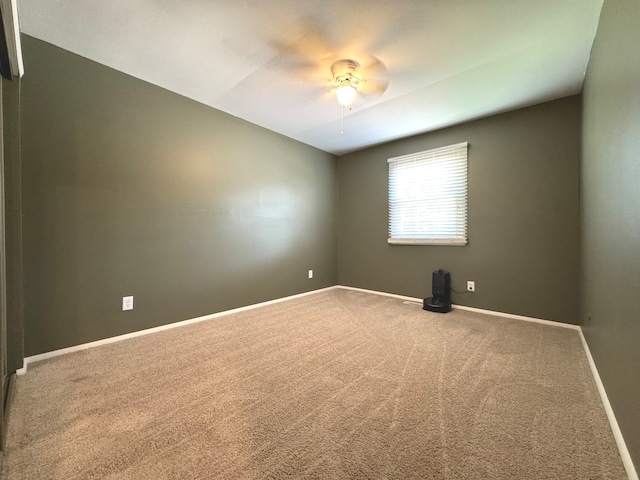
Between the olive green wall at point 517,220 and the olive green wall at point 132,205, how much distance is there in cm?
218

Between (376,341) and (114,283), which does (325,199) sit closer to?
(376,341)

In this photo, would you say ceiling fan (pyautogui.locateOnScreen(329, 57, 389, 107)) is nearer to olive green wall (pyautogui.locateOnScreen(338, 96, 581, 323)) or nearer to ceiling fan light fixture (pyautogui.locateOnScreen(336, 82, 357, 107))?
ceiling fan light fixture (pyautogui.locateOnScreen(336, 82, 357, 107))

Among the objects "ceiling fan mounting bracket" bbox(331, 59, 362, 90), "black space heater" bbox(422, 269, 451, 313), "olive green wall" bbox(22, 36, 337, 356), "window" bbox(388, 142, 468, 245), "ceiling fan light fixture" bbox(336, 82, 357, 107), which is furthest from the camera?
"window" bbox(388, 142, 468, 245)

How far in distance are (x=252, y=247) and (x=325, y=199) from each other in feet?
5.39

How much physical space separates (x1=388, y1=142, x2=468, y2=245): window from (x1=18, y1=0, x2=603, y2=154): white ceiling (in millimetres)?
735

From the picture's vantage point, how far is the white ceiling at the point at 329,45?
1618 millimetres

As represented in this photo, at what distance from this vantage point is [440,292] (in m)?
3.13

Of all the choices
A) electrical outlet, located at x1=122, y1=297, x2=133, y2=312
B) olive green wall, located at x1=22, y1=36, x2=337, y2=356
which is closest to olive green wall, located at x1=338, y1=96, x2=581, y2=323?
olive green wall, located at x1=22, y1=36, x2=337, y2=356

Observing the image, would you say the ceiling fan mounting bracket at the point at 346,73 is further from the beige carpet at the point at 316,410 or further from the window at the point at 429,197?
the beige carpet at the point at 316,410

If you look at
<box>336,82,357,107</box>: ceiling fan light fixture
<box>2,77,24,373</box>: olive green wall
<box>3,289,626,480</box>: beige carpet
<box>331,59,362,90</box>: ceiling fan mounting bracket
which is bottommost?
<box>3,289,626,480</box>: beige carpet

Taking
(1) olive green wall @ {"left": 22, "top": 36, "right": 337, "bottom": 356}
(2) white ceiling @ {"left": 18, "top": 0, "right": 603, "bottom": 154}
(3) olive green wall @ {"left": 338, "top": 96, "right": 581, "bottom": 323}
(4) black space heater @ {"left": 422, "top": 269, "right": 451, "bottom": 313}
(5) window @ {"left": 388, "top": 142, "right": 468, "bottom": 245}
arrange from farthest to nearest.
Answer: (5) window @ {"left": 388, "top": 142, "right": 468, "bottom": 245}
(4) black space heater @ {"left": 422, "top": 269, "right": 451, "bottom": 313}
(3) olive green wall @ {"left": 338, "top": 96, "right": 581, "bottom": 323}
(1) olive green wall @ {"left": 22, "top": 36, "right": 337, "bottom": 356}
(2) white ceiling @ {"left": 18, "top": 0, "right": 603, "bottom": 154}

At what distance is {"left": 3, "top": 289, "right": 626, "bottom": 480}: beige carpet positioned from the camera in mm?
1019

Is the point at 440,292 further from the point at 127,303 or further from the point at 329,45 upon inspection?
the point at 127,303

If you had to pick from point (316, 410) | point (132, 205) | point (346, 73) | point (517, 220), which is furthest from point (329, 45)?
point (517, 220)
